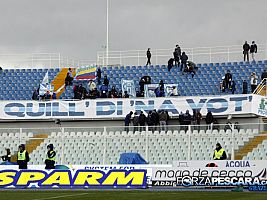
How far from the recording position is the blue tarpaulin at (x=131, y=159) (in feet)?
111

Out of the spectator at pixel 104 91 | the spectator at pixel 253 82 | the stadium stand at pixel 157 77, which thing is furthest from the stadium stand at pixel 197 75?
the spectator at pixel 104 91

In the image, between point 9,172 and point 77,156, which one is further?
point 77,156

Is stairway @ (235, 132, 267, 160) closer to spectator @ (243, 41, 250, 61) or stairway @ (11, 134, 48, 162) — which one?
stairway @ (11, 134, 48, 162)

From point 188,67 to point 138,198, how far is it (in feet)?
78.4

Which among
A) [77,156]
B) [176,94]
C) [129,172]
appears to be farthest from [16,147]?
[129,172]

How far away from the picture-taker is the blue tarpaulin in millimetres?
33750

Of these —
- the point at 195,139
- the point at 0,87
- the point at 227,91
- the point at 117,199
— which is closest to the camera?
the point at 117,199

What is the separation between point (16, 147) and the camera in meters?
39.3

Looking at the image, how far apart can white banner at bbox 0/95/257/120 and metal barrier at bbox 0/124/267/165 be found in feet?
15.9

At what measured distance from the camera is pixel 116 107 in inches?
1693

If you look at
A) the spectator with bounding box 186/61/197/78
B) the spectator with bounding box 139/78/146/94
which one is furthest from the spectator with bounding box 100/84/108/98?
the spectator with bounding box 186/61/197/78

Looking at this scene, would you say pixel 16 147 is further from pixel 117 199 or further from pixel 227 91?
pixel 117 199

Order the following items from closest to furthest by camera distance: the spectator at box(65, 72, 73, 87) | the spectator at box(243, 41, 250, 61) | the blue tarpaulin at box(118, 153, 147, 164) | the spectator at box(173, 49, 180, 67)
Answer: the blue tarpaulin at box(118, 153, 147, 164), the spectator at box(243, 41, 250, 61), the spectator at box(173, 49, 180, 67), the spectator at box(65, 72, 73, 87)

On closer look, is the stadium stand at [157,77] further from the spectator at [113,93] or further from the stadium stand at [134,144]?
the stadium stand at [134,144]
